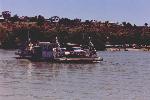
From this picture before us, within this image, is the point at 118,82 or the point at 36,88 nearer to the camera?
the point at 36,88

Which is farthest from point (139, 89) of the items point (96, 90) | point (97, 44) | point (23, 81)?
point (97, 44)

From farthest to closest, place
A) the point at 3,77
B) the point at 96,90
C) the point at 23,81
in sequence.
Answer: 1. the point at 3,77
2. the point at 23,81
3. the point at 96,90

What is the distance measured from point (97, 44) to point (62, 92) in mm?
130675

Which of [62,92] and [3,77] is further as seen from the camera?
[3,77]

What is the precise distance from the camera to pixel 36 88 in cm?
4669

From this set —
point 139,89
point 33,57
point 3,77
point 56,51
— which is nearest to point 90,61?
point 56,51

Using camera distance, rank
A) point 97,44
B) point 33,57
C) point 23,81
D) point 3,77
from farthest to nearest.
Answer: point 97,44, point 33,57, point 3,77, point 23,81

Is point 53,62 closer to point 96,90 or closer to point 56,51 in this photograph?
point 56,51

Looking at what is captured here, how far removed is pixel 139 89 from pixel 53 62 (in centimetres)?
3881

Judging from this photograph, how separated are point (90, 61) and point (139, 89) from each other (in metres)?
38.3

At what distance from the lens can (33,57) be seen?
304ft

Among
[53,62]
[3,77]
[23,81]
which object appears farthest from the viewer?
[53,62]

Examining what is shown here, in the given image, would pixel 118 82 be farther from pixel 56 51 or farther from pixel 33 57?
pixel 33 57

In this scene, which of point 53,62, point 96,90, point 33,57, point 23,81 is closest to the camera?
point 96,90
